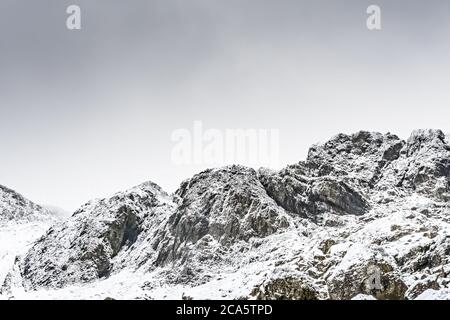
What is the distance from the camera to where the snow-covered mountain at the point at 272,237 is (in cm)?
10638

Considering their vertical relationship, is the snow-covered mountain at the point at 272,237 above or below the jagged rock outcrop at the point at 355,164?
below

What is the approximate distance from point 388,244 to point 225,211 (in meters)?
58.6

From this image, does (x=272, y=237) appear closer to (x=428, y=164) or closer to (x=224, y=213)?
(x=224, y=213)

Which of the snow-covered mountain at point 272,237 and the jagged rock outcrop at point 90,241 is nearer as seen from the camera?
the snow-covered mountain at point 272,237

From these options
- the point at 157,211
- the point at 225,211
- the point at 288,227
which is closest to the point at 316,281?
the point at 288,227

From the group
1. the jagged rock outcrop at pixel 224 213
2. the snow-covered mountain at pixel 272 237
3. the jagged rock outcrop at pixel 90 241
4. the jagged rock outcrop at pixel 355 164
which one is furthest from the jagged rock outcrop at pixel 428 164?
the jagged rock outcrop at pixel 90 241

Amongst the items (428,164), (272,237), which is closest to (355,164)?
(428,164)

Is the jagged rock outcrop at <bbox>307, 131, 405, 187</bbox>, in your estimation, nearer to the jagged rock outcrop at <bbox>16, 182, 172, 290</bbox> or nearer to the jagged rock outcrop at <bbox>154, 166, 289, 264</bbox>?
the jagged rock outcrop at <bbox>154, 166, 289, 264</bbox>

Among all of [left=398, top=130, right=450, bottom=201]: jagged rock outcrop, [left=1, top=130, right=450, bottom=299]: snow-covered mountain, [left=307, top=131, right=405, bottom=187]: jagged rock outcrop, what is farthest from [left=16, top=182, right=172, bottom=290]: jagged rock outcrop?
[left=398, top=130, right=450, bottom=201]: jagged rock outcrop

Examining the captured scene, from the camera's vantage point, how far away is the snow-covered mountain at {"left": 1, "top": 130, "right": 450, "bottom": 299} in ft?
349

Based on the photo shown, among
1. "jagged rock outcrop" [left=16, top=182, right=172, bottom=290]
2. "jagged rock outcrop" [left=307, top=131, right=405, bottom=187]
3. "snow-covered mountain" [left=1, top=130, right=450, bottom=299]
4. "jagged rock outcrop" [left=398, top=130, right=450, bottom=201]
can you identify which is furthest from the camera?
"jagged rock outcrop" [left=307, top=131, right=405, bottom=187]

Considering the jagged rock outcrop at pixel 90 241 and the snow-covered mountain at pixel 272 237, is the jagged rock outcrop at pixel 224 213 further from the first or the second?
the jagged rock outcrop at pixel 90 241
